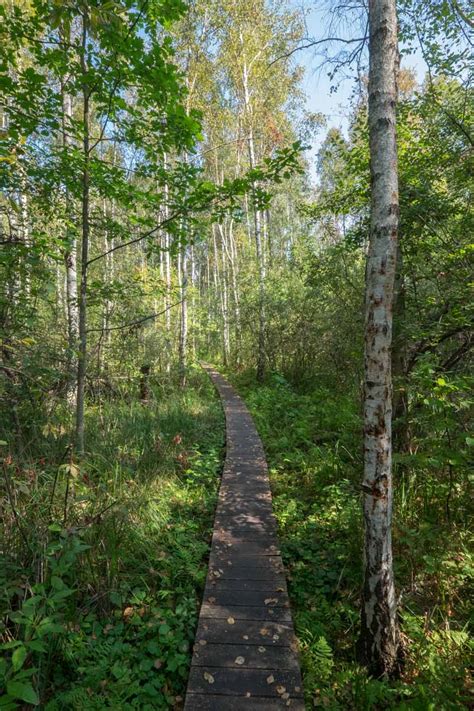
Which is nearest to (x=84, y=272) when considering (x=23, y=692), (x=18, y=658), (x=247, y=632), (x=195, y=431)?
(x=18, y=658)

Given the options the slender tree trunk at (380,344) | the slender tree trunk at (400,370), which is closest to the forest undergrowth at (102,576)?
the slender tree trunk at (380,344)

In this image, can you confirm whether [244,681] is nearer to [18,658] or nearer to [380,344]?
[18,658]

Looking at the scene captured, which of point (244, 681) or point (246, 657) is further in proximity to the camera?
point (246, 657)

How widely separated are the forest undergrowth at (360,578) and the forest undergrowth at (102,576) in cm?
96

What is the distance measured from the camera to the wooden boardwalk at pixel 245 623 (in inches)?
82.1

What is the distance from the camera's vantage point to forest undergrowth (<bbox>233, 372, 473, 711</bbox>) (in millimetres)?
2148

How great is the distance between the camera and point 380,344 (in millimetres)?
2283

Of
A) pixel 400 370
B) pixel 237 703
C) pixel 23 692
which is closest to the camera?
pixel 23 692

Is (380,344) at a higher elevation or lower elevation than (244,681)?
higher

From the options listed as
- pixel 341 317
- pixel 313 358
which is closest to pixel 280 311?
pixel 313 358

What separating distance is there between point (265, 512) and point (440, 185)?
462cm

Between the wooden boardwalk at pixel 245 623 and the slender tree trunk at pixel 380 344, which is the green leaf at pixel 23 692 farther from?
the slender tree trunk at pixel 380 344

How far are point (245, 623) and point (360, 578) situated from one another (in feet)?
3.75


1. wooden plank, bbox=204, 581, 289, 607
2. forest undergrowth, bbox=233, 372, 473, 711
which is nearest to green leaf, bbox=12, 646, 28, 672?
wooden plank, bbox=204, 581, 289, 607
